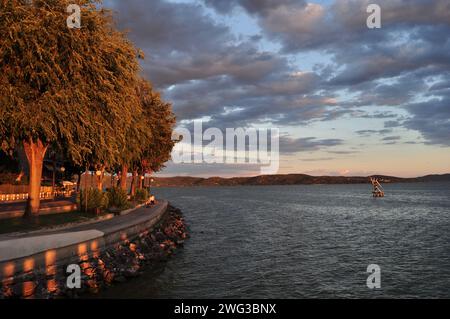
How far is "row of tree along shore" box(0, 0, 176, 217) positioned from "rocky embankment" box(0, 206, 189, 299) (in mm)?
5801

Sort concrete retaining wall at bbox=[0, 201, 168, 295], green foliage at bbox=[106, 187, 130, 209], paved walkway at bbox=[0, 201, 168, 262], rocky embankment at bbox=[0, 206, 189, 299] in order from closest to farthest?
1. rocky embankment at bbox=[0, 206, 189, 299]
2. concrete retaining wall at bbox=[0, 201, 168, 295]
3. paved walkway at bbox=[0, 201, 168, 262]
4. green foliage at bbox=[106, 187, 130, 209]

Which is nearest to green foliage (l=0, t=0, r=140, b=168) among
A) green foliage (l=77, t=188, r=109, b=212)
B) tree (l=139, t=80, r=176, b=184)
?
green foliage (l=77, t=188, r=109, b=212)

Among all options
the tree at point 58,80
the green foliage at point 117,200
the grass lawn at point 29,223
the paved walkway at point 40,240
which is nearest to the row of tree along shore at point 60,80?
the tree at point 58,80

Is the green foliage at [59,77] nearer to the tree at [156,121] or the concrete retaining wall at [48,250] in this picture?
the concrete retaining wall at [48,250]

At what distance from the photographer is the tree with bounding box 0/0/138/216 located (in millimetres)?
17609

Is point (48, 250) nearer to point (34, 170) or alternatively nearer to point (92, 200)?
point (34, 170)

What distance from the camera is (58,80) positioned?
18.5m

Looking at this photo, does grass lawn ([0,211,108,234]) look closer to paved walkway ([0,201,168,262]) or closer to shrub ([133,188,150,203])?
paved walkway ([0,201,168,262])

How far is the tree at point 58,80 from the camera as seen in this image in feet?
57.8

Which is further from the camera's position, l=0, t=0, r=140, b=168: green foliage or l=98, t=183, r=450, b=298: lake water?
l=0, t=0, r=140, b=168: green foliage

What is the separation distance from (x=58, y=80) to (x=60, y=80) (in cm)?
47
